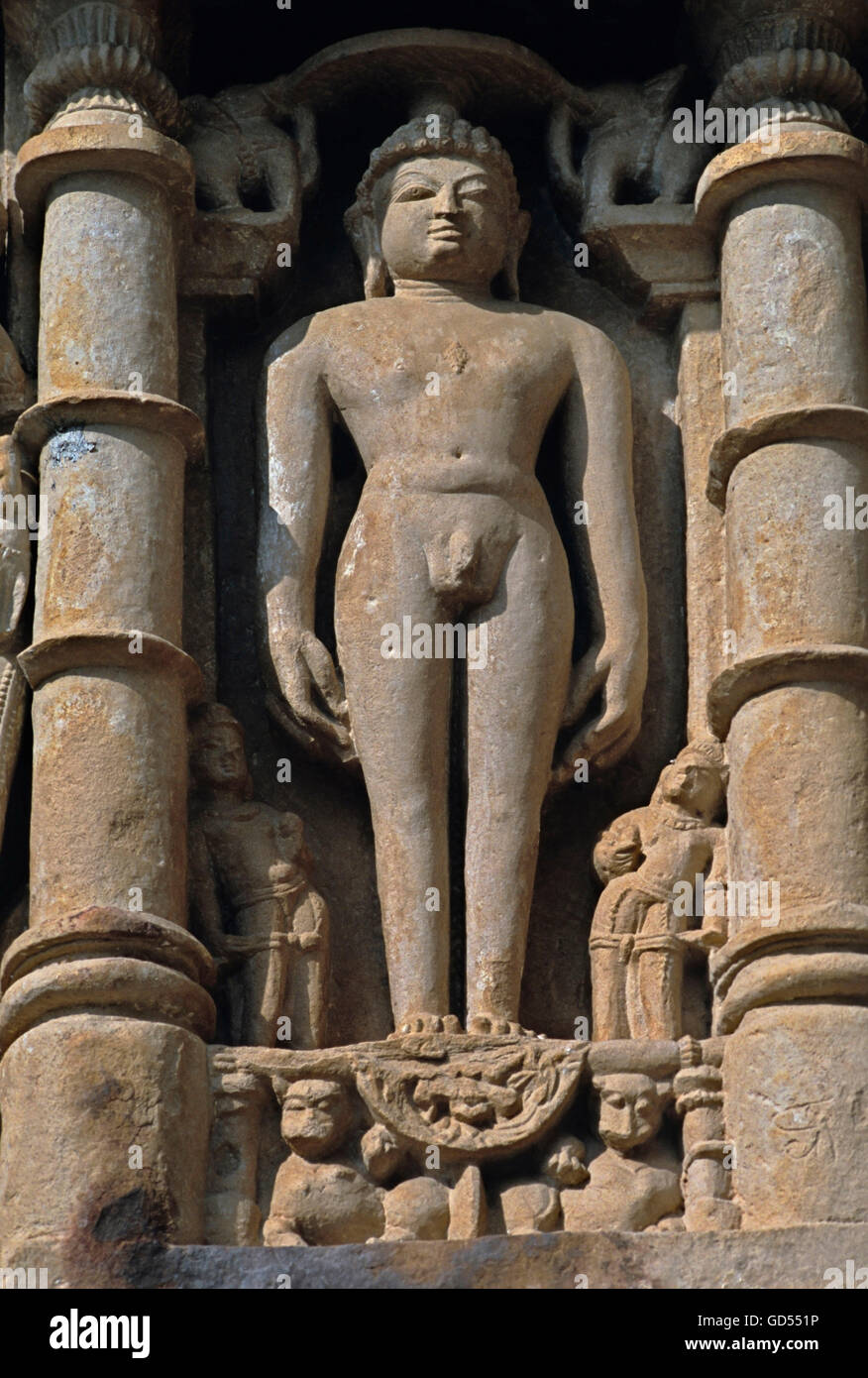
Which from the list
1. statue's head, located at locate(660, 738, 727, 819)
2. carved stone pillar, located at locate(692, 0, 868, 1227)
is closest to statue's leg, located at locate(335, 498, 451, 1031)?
statue's head, located at locate(660, 738, 727, 819)

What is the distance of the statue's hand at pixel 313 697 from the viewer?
11.1m

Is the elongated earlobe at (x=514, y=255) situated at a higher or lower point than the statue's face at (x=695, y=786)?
higher

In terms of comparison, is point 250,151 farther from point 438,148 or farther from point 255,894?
point 255,894

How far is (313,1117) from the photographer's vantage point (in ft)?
34.2

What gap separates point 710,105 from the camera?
462 inches

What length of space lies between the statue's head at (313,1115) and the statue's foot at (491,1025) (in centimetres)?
44

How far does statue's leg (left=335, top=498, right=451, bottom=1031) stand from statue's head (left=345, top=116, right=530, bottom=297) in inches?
34.0

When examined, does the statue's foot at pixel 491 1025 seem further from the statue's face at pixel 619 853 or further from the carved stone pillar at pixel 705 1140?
the statue's face at pixel 619 853

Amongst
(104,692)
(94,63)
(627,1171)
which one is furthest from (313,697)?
(94,63)

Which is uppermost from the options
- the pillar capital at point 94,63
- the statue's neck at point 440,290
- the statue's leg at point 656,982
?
the pillar capital at point 94,63

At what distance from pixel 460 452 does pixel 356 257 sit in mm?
1002

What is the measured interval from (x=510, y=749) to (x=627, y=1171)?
52.3 inches

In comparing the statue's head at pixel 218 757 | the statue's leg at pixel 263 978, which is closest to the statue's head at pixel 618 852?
the statue's leg at pixel 263 978
